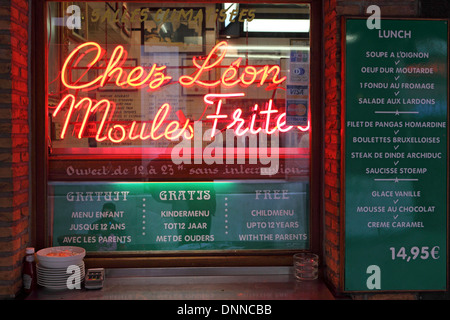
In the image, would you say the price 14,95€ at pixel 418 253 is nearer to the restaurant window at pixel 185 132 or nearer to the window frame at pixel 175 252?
the window frame at pixel 175 252

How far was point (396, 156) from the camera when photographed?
3.73 metres

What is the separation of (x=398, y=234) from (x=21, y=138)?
10.7ft

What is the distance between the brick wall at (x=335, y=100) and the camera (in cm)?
374

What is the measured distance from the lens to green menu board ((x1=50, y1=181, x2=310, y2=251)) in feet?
13.6

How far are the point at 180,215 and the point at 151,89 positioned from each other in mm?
1203

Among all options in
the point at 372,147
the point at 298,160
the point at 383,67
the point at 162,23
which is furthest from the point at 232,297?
the point at 162,23

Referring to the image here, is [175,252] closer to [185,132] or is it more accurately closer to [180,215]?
[180,215]

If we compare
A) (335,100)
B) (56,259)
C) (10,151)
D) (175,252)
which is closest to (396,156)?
(335,100)

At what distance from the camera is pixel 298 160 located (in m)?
4.21

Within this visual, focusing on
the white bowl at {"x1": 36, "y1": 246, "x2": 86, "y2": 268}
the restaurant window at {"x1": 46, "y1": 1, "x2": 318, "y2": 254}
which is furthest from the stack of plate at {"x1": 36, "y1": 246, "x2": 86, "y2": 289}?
the restaurant window at {"x1": 46, "y1": 1, "x2": 318, "y2": 254}

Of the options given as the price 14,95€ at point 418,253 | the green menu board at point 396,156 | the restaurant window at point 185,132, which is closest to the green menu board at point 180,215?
the restaurant window at point 185,132

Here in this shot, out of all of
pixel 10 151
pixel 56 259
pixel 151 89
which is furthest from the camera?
pixel 151 89

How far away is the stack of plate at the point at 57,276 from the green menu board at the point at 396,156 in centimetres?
228
